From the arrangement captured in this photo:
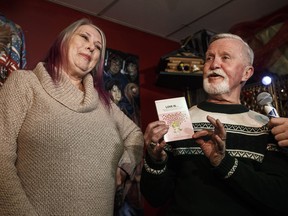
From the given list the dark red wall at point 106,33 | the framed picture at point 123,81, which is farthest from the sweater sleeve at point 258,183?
the dark red wall at point 106,33

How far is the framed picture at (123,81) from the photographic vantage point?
230 cm

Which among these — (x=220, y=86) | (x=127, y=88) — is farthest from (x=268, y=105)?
(x=127, y=88)

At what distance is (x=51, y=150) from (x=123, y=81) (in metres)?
1.42

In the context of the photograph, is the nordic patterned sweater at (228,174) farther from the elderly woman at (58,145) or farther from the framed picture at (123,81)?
the framed picture at (123,81)

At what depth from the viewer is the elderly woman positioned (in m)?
0.99

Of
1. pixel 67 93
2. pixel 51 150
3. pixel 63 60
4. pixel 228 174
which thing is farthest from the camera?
pixel 63 60

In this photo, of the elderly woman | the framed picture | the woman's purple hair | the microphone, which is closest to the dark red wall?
the framed picture

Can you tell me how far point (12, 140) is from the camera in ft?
3.27

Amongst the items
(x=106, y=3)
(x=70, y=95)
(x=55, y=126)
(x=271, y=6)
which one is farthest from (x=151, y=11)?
(x=55, y=126)

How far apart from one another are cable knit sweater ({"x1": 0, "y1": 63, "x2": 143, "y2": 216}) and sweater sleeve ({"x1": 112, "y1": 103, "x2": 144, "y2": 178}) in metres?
0.08

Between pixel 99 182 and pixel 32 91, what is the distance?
1.48ft

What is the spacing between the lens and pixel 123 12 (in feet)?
7.79

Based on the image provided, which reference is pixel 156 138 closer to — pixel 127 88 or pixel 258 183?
pixel 258 183

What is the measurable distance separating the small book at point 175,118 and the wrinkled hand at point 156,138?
0.03 meters
